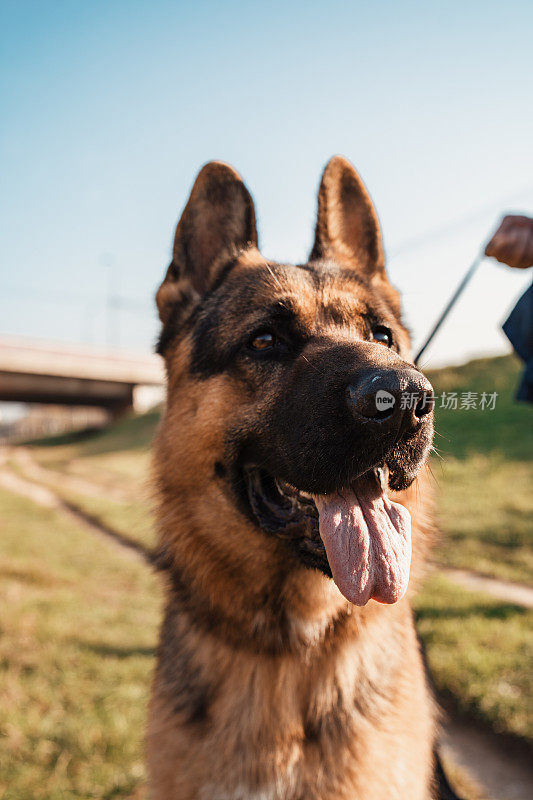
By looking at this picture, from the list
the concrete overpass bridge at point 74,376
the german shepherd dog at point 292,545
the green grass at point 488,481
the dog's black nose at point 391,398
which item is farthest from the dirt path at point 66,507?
the concrete overpass bridge at point 74,376

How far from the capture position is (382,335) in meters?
2.72

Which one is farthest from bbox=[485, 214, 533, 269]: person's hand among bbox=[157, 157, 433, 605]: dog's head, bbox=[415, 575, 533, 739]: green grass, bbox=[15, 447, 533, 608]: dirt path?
bbox=[15, 447, 533, 608]: dirt path

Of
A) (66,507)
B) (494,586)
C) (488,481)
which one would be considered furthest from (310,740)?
(66,507)

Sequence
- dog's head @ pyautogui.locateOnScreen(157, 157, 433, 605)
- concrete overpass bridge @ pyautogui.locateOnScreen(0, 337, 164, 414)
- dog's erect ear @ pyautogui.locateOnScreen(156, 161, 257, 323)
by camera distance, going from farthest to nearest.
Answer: concrete overpass bridge @ pyautogui.locateOnScreen(0, 337, 164, 414) < dog's erect ear @ pyautogui.locateOnScreen(156, 161, 257, 323) < dog's head @ pyautogui.locateOnScreen(157, 157, 433, 605)

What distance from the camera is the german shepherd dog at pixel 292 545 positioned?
195 cm

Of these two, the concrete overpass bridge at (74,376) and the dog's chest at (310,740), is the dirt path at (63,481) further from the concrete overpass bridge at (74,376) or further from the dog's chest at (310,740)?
the dog's chest at (310,740)

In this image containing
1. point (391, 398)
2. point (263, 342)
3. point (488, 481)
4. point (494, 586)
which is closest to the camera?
point (391, 398)

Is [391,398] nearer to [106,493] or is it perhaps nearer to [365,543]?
[365,543]

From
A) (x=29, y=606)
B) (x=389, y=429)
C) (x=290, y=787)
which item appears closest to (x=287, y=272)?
(x=389, y=429)

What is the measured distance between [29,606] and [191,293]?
4.66 m

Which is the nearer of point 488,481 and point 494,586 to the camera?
point 494,586

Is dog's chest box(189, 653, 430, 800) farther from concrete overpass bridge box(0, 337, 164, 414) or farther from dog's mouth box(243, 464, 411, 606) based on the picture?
concrete overpass bridge box(0, 337, 164, 414)

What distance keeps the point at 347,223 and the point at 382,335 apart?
0.95m

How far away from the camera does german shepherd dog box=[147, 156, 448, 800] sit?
195 centimetres
